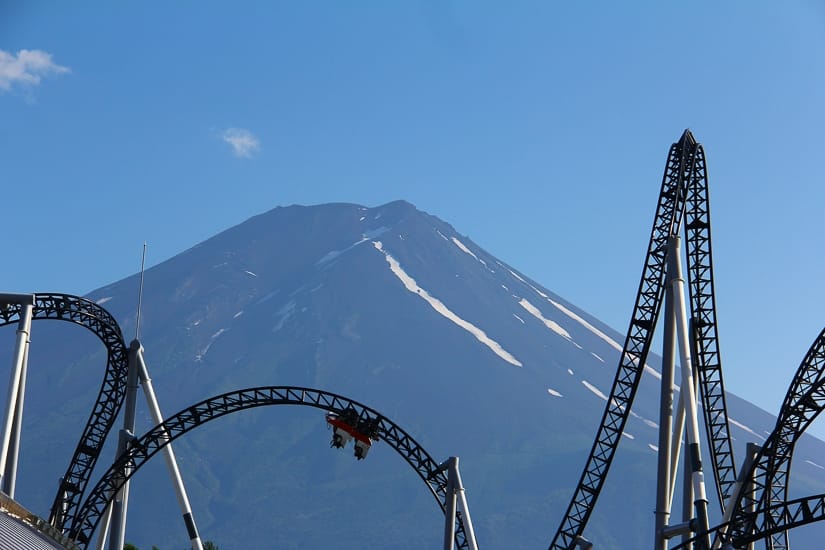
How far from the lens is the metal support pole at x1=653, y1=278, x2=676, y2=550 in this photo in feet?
128

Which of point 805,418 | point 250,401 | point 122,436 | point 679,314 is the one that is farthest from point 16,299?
point 805,418

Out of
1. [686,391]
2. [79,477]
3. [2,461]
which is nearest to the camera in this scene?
[2,461]

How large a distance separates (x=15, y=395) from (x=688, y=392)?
19608mm

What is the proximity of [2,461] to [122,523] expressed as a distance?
6587 mm

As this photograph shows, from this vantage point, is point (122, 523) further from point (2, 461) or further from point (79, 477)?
point (2, 461)

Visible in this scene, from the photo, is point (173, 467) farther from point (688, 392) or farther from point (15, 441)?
point (688, 392)

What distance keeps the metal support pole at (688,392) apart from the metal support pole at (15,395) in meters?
18.7

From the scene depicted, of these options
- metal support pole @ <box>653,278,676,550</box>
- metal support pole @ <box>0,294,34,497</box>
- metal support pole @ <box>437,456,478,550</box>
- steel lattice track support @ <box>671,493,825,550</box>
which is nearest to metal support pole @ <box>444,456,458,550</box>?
metal support pole @ <box>437,456,478,550</box>

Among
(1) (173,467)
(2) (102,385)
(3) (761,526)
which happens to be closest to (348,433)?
(1) (173,467)

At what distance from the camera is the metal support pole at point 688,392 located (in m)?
35.2

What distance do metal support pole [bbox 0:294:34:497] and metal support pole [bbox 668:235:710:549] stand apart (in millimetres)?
18742

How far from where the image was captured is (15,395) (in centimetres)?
3766

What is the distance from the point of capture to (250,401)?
135 feet

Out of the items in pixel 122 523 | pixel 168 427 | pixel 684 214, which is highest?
pixel 684 214
